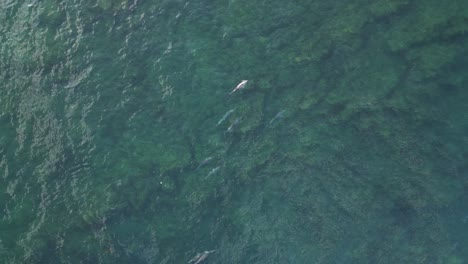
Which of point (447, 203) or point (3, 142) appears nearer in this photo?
point (3, 142)

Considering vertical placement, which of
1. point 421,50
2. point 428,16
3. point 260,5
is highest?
point 260,5

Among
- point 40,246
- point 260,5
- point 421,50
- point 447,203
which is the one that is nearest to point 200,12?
point 260,5

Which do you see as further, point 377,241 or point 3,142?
point 377,241

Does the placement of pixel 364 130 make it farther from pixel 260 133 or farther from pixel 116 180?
pixel 116 180

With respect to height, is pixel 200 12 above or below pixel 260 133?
above

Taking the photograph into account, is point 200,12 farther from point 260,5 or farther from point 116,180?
point 116,180

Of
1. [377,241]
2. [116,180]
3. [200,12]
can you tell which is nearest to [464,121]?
[377,241]
